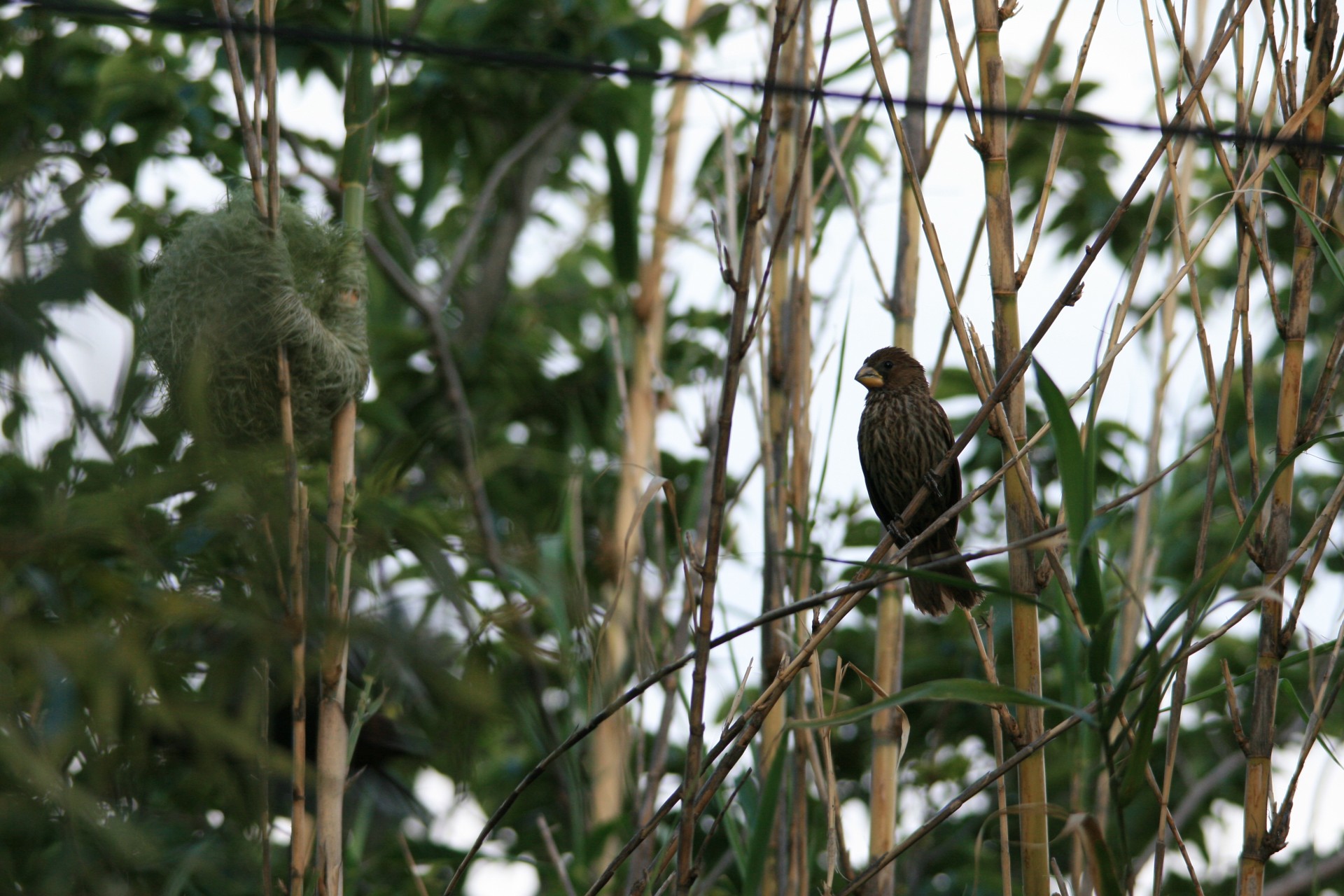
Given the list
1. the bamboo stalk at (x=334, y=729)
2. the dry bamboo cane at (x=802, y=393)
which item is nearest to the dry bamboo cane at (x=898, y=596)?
the dry bamboo cane at (x=802, y=393)

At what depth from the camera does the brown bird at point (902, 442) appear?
129 inches

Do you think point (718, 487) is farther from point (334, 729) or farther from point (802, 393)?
point (802, 393)

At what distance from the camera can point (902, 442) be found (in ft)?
11.3

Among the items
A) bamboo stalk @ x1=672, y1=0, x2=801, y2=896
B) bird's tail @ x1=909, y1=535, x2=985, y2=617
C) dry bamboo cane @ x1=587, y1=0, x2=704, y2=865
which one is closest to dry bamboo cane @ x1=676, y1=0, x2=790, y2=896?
bamboo stalk @ x1=672, y1=0, x2=801, y2=896

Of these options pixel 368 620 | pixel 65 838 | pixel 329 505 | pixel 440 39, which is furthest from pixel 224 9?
pixel 440 39

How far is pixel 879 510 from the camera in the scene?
355 centimetres

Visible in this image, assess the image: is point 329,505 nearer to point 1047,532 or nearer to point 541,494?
point 1047,532

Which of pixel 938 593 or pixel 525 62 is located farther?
pixel 938 593

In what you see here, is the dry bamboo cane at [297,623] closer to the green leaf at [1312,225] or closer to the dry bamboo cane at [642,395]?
the green leaf at [1312,225]

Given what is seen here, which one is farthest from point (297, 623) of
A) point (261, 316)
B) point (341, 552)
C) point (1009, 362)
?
point (1009, 362)

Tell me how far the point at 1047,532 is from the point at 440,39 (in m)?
3.08

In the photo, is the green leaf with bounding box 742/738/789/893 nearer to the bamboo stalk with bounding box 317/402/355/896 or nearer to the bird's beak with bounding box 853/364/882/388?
the bamboo stalk with bounding box 317/402/355/896

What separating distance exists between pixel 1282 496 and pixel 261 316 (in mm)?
1496

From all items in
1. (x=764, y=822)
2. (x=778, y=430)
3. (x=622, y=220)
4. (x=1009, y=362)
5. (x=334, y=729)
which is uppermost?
(x=622, y=220)
